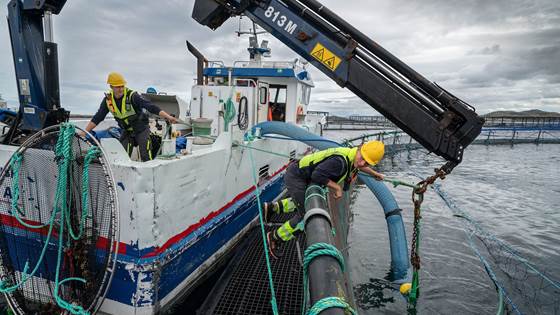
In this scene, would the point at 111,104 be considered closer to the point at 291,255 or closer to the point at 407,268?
the point at 291,255

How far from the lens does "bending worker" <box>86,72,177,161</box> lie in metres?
4.06

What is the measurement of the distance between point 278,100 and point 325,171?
250 inches

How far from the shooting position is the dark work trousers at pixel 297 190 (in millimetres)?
4129

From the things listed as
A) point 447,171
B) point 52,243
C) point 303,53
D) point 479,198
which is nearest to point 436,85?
point 447,171

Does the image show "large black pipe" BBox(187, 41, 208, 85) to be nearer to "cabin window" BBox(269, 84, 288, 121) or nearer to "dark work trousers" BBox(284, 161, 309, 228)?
"cabin window" BBox(269, 84, 288, 121)

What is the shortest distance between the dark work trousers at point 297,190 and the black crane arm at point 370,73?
1.54 m

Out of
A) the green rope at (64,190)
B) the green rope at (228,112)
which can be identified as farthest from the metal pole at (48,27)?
the green rope at (228,112)

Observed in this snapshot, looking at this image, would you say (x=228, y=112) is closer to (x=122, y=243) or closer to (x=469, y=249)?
(x=122, y=243)

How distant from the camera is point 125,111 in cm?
423

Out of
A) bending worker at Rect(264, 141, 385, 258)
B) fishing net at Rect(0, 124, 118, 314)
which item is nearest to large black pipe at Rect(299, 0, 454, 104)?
bending worker at Rect(264, 141, 385, 258)

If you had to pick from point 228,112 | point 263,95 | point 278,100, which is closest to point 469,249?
point 263,95

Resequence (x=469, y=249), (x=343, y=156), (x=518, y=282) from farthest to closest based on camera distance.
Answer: (x=469, y=249) → (x=518, y=282) → (x=343, y=156)

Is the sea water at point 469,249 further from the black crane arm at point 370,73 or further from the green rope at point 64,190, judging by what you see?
the green rope at point 64,190

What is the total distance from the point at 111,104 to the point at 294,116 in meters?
6.09
